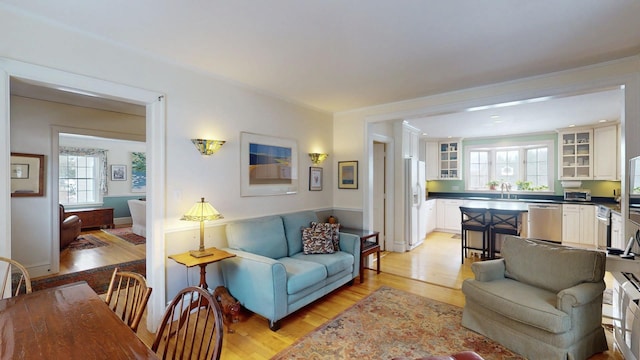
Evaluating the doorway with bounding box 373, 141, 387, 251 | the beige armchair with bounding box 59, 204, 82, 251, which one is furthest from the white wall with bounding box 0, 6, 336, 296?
the doorway with bounding box 373, 141, 387, 251

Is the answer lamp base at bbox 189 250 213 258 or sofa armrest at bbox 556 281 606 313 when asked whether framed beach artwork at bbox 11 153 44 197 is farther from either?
sofa armrest at bbox 556 281 606 313

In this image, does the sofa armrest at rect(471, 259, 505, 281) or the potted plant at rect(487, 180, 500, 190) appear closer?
the sofa armrest at rect(471, 259, 505, 281)

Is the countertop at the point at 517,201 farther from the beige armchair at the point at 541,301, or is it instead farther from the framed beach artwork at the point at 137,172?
the framed beach artwork at the point at 137,172

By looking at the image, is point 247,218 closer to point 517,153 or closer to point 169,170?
point 169,170

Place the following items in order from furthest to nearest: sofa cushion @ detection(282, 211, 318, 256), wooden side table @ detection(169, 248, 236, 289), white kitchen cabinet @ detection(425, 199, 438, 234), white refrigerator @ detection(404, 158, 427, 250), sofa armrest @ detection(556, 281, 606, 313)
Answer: white kitchen cabinet @ detection(425, 199, 438, 234) < white refrigerator @ detection(404, 158, 427, 250) < sofa cushion @ detection(282, 211, 318, 256) < wooden side table @ detection(169, 248, 236, 289) < sofa armrest @ detection(556, 281, 606, 313)

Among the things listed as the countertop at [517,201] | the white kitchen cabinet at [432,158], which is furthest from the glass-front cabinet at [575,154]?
the white kitchen cabinet at [432,158]

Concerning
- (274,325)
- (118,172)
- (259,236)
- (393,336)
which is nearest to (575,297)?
(393,336)

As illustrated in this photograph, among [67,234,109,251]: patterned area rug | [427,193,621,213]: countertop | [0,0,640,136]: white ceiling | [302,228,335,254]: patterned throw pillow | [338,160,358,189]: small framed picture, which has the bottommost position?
[67,234,109,251]: patterned area rug

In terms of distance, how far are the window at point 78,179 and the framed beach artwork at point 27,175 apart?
4.88 meters

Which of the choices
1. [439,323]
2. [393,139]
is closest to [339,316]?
[439,323]

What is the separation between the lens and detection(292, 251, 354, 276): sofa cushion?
10.5ft

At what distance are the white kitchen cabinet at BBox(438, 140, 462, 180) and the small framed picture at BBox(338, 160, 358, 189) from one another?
4081mm

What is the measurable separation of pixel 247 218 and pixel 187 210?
76cm

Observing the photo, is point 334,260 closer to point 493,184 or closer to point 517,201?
point 517,201
